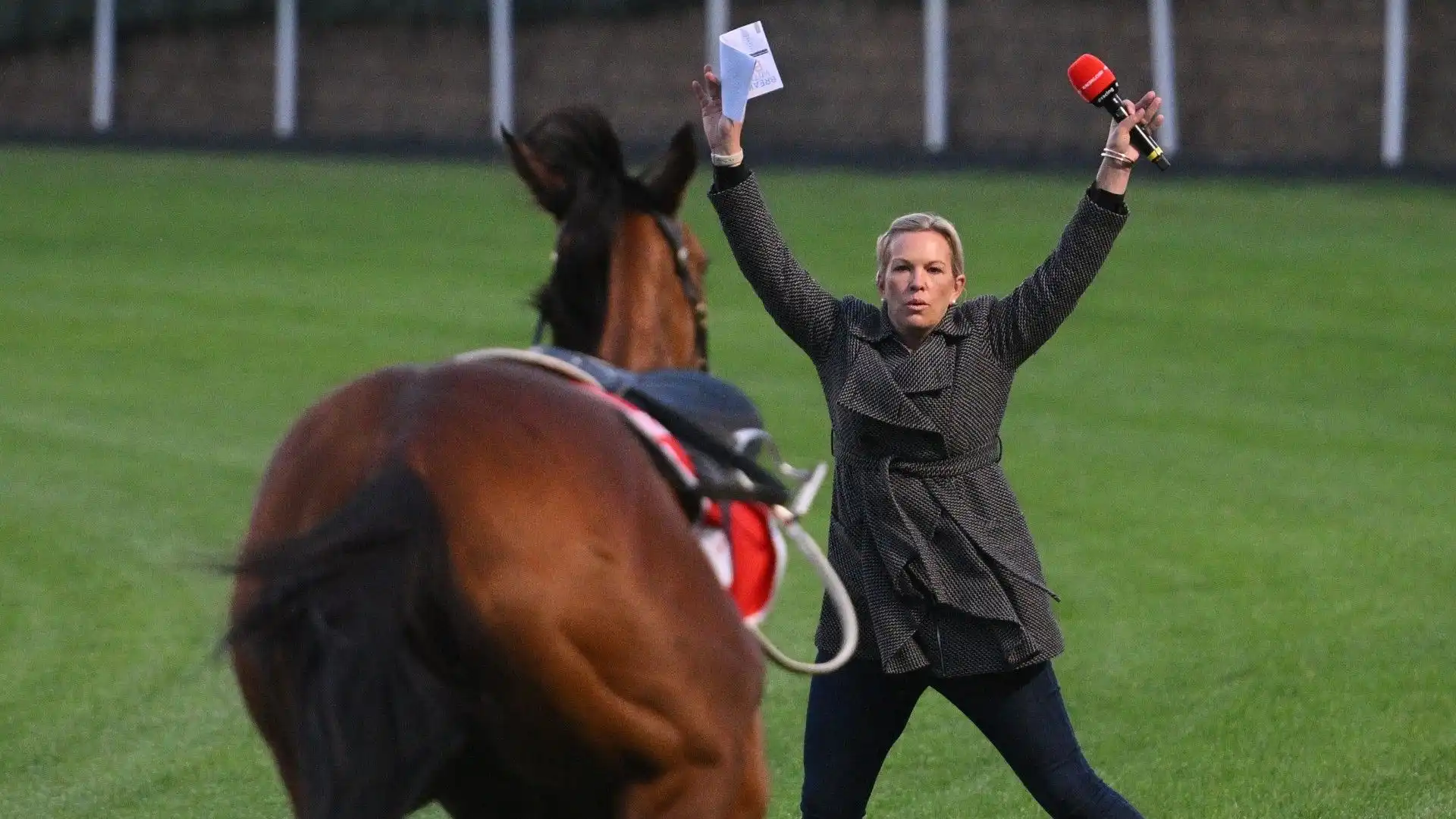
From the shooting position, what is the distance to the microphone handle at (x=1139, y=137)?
396 centimetres

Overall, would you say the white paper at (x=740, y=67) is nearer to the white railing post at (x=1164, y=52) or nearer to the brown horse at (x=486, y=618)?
the brown horse at (x=486, y=618)

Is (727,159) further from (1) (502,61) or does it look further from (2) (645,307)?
(1) (502,61)

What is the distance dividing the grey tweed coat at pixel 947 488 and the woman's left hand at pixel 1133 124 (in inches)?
4.8

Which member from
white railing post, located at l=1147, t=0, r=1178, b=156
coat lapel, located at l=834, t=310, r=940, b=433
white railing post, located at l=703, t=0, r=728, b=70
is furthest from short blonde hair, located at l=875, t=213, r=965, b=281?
white railing post, located at l=703, t=0, r=728, b=70

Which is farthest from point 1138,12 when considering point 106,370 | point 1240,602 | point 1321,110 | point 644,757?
point 644,757

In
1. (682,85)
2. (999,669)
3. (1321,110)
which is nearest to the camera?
(999,669)

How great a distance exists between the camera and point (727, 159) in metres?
4.18

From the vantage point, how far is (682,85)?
68.2 ft

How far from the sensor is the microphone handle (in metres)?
3.96

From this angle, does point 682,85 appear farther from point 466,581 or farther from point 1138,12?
point 466,581

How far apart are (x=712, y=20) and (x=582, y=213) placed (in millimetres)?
16957

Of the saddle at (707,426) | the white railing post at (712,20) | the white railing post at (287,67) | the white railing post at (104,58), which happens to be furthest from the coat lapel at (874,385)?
the white railing post at (104,58)

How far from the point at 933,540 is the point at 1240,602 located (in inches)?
159

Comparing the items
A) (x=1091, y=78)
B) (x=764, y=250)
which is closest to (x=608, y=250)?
(x=764, y=250)
